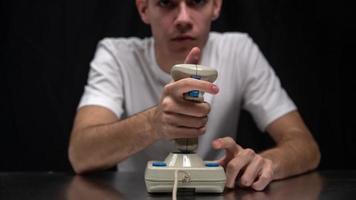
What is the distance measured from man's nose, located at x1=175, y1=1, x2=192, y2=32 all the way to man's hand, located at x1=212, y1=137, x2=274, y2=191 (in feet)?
1.55

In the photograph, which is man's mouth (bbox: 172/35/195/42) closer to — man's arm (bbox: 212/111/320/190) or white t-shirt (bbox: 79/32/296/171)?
white t-shirt (bbox: 79/32/296/171)

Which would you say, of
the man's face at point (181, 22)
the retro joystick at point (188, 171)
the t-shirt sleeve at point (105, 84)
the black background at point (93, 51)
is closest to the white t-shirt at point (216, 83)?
the t-shirt sleeve at point (105, 84)

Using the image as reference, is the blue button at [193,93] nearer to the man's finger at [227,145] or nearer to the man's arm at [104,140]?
the man's finger at [227,145]

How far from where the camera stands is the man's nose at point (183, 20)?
4.30 feet

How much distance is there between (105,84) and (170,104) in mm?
605

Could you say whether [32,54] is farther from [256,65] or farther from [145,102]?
[256,65]

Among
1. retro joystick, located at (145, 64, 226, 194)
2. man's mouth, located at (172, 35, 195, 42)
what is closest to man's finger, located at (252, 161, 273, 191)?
retro joystick, located at (145, 64, 226, 194)

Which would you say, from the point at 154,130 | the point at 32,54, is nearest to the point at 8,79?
the point at 32,54

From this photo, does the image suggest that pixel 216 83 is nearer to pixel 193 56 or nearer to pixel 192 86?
pixel 193 56

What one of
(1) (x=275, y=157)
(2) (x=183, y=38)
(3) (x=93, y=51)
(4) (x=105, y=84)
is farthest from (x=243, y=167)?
(3) (x=93, y=51)

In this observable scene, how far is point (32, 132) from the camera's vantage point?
6.07 ft

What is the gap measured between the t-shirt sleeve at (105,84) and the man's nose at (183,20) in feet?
0.89

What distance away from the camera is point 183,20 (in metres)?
1.31

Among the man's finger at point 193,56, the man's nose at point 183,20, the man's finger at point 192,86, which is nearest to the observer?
the man's finger at point 192,86
